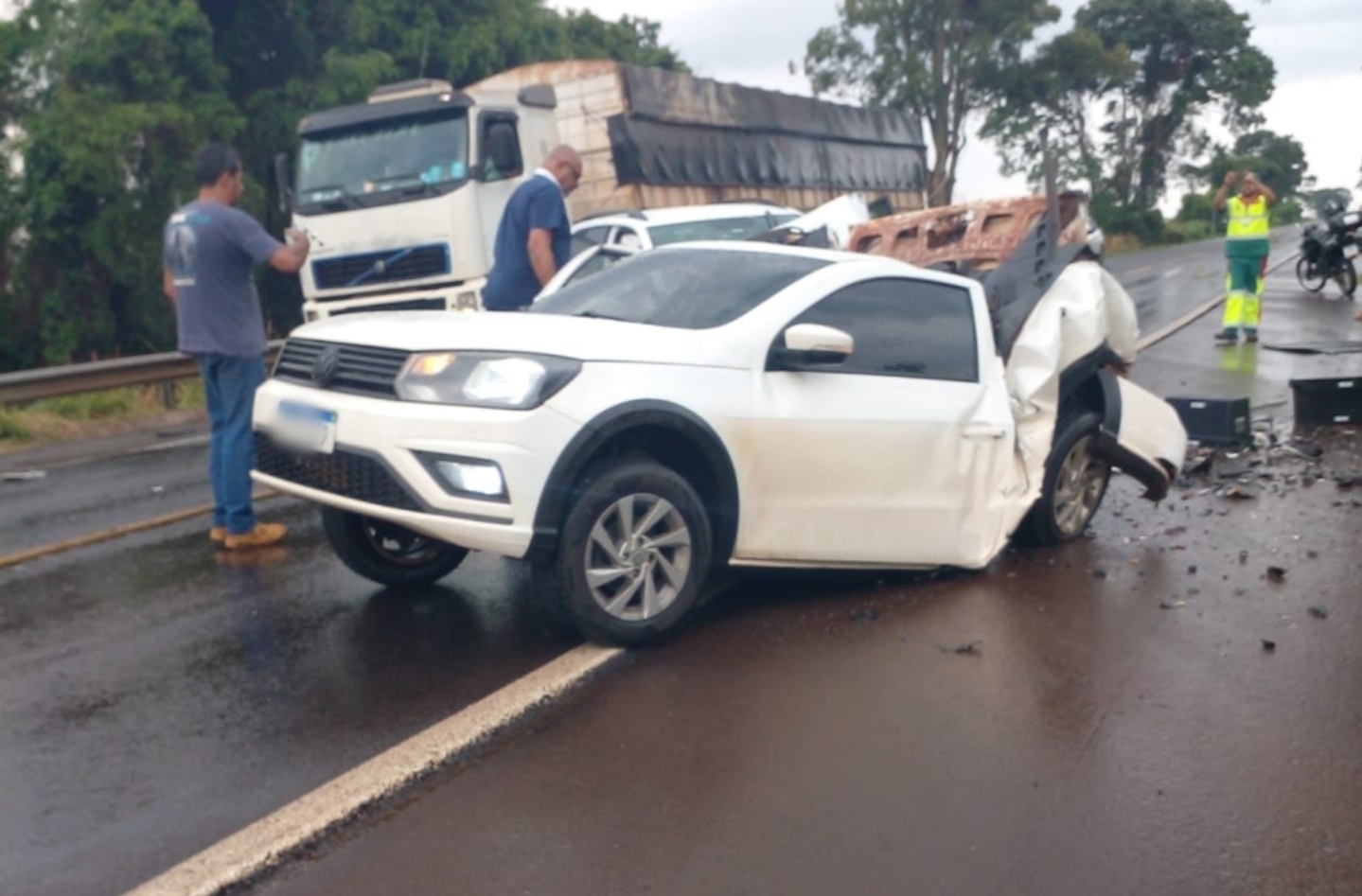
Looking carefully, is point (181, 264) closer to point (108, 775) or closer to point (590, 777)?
point (108, 775)

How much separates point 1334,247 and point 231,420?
19.6 meters

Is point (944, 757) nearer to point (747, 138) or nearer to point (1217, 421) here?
point (1217, 421)

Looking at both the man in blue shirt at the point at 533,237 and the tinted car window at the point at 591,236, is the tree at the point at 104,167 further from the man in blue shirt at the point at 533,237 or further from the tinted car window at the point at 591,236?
the man in blue shirt at the point at 533,237

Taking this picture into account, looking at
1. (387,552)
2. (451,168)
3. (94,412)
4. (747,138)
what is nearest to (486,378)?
(387,552)

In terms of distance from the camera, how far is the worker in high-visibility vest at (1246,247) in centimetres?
1597

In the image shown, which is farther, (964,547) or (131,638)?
(964,547)

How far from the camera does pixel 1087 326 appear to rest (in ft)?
23.9

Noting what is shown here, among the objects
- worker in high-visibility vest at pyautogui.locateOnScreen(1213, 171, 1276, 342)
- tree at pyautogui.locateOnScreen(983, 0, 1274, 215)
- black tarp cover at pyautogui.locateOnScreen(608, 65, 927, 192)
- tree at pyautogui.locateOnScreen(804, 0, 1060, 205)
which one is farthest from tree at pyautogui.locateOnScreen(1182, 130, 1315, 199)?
worker in high-visibility vest at pyautogui.locateOnScreen(1213, 171, 1276, 342)

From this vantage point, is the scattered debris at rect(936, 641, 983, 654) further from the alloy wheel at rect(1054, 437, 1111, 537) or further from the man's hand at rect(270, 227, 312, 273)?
the man's hand at rect(270, 227, 312, 273)

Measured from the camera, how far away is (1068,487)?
24.5ft

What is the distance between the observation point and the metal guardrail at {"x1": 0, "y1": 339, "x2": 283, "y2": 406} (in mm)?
14133

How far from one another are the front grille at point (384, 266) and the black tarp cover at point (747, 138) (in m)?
3.82

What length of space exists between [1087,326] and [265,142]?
65.6 ft

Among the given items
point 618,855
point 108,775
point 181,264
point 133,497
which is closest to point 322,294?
point 133,497
